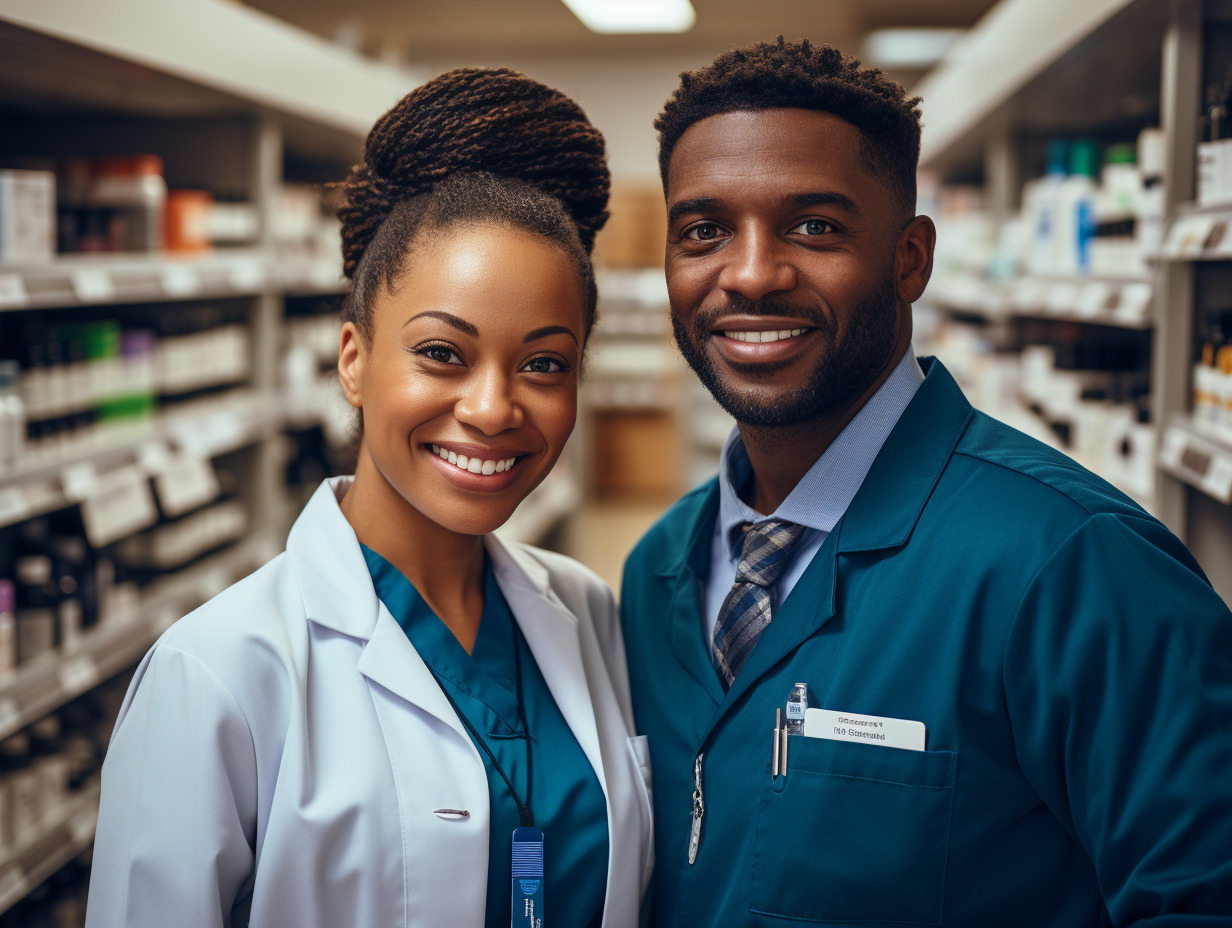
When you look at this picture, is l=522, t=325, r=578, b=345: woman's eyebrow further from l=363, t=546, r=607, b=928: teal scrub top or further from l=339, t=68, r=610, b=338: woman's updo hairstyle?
l=363, t=546, r=607, b=928: teal scrub top

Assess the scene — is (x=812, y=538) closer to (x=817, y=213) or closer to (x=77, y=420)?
(x=817, y=213)

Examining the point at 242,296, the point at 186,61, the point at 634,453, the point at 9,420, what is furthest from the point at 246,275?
the point at 634,453

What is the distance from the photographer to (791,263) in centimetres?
150

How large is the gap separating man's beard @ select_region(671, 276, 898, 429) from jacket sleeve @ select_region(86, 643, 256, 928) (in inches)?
30.5

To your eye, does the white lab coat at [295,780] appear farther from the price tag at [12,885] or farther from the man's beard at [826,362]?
the price tag at [12,885]

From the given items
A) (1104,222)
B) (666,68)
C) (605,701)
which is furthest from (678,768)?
(666,68)

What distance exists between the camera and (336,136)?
4.64 m

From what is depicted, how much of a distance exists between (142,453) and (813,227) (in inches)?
94.5

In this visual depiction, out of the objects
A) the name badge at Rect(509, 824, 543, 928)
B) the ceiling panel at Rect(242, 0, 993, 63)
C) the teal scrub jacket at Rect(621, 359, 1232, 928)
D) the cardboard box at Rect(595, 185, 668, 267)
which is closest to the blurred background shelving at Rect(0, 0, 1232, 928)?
the teal scrub jacket at Rect(621, 359, 1232, 928)

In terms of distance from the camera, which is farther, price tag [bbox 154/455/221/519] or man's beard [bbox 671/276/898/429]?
price tag [bbox 154/455/221/519]

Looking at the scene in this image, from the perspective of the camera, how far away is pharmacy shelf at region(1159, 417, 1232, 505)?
2.18 m

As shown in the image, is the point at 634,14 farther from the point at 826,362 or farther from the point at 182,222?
the point at 826,362

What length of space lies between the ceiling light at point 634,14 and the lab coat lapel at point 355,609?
6092mm

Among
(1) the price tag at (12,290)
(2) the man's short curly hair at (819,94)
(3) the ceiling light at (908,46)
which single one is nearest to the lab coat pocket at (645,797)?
(2) the man's short curly hair at (819,94)
